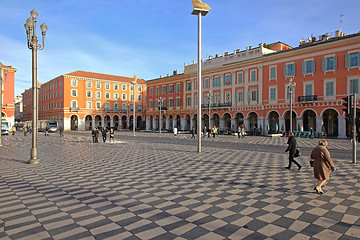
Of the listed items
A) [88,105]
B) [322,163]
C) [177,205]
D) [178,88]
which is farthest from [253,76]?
[88,105]

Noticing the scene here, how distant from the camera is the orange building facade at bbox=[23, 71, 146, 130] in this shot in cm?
6159

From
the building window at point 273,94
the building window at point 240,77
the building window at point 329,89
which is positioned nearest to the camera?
the building window at point 329,89

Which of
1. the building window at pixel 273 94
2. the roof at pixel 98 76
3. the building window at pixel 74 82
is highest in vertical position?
the roof at pixel 98 76

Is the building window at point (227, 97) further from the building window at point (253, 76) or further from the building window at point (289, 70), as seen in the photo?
the building window at point (289, 70)

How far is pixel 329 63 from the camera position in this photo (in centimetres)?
3070

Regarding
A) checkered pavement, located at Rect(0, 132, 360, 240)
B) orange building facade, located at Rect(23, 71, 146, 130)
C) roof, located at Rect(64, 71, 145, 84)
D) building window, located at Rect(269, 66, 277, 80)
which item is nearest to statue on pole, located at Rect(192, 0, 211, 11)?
checkered pavement, located at Rect(0, 132, 360, 240)

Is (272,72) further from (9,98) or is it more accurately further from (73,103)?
(9,98)

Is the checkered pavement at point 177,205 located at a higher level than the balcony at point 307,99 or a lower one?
lower

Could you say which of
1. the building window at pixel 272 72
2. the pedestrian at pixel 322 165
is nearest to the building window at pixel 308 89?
the building window at pixel 272 72

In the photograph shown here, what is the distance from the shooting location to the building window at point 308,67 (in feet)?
105

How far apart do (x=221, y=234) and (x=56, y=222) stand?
9.21 ft

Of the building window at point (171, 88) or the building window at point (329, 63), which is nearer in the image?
the building window at point (329, 63)

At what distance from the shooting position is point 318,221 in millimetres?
4453

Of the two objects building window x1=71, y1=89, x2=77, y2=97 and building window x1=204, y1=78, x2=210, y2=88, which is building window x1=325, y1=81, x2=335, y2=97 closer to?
building window x1=204, y1=78, x2=210, y2=88
